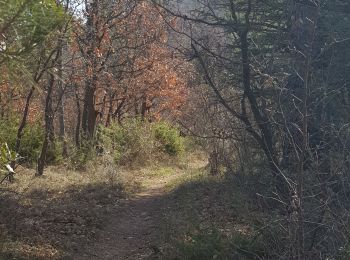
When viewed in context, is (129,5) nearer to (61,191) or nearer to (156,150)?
(156,150)

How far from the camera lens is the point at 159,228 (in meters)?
9.25

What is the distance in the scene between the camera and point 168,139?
2147cm

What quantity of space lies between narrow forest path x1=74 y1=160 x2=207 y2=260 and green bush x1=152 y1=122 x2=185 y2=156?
299 inches

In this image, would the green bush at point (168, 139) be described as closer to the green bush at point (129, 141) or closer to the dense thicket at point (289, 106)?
the green bush at point (129, 141)

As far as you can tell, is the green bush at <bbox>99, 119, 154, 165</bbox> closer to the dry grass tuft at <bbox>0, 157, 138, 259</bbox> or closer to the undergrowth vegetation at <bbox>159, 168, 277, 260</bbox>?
the dry grass tuft at <bbox>0, 157, 138, 259</bbox>

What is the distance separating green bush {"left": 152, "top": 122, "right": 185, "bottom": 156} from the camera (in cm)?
2127

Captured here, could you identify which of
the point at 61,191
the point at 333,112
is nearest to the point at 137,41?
the point at 61,191

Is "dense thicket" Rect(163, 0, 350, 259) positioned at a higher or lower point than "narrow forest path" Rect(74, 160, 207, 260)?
higher

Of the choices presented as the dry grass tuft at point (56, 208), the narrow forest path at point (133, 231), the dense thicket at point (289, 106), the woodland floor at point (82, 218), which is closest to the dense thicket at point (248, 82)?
the dense thicket at point (289, 106)

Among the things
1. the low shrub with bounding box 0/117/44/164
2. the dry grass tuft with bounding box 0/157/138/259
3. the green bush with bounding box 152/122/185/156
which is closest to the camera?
the dry grass tuft with bounding box 0/157/138/259

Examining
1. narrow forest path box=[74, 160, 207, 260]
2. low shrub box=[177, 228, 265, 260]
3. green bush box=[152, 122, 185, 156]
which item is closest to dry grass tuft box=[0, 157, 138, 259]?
narrow forest path box=[74, 160, 207, 260]

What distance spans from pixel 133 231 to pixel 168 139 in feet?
39.4

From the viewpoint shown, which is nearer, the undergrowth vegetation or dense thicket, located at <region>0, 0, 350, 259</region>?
dense thicket, located at <region>0, 0, 350, 259</region>

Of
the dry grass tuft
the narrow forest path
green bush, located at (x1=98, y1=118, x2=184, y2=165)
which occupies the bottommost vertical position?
the narrow forest path
